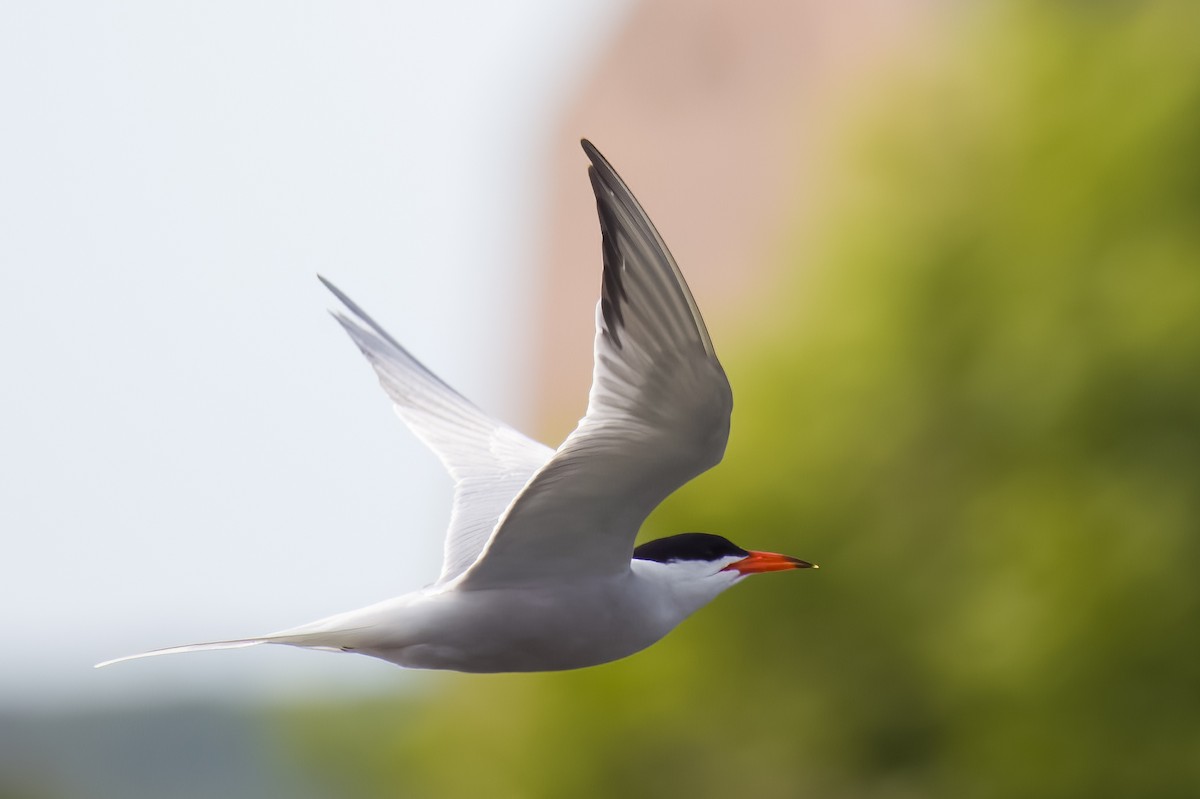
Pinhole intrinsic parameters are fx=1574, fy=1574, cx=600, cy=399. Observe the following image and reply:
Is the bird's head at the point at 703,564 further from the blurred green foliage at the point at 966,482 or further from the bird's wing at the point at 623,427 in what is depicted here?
the blurred green foliage at the point at 966,482

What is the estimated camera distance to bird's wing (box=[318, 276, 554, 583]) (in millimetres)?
4008

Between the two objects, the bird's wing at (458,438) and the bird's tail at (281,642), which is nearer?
the bird's tail at (281,642)

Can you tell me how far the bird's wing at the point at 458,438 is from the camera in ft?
13.1

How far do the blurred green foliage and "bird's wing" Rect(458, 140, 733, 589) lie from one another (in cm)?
707

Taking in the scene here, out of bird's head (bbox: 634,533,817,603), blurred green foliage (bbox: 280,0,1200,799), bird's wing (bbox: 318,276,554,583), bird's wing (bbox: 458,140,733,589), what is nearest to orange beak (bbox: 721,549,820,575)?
bird's head (bbox: 634,533,817,603)

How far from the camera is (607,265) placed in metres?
2.70

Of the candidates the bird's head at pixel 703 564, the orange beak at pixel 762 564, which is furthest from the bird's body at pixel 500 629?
the orange beak at pixel 762 564

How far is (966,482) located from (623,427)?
28.2 feet

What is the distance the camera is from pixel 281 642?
2863mm

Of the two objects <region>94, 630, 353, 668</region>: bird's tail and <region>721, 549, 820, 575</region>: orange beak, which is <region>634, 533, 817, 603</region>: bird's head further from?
<region>94, 630, 353, 668</region>: bird's tail

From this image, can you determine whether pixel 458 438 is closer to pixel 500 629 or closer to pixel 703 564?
pixel 703 564

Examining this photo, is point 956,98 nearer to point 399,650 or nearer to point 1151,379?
point 1151,379

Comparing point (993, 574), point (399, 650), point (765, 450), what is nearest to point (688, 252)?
point (765, 450)

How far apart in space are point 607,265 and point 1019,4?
10.7m
